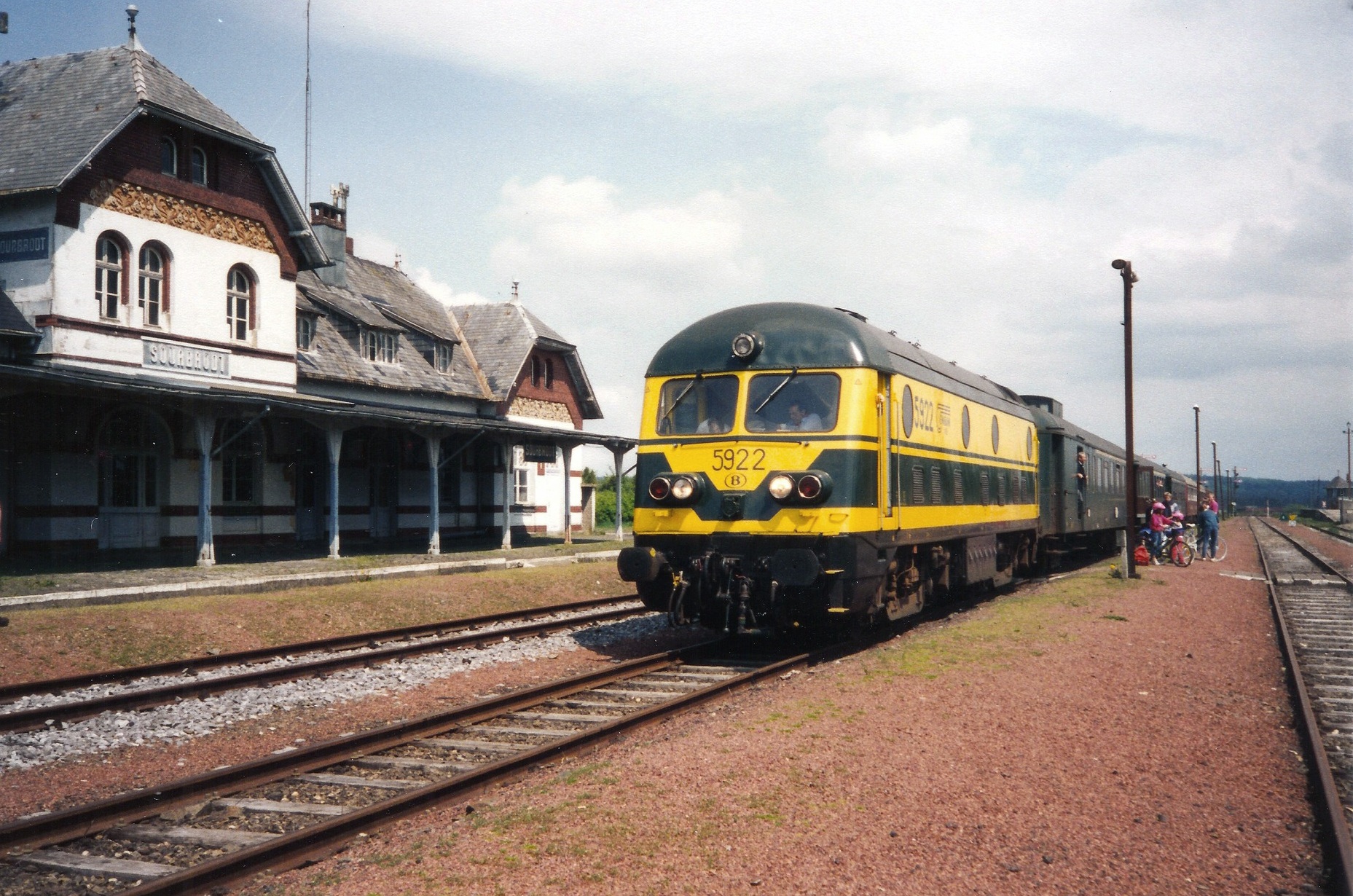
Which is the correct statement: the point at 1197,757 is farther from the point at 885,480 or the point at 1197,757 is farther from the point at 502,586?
the point at 502,586

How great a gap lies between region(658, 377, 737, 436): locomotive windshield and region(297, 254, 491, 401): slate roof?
16.5 metres

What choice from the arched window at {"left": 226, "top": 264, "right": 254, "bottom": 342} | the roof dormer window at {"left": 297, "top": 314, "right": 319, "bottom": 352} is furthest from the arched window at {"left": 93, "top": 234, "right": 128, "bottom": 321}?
the roof dormer window at {"left": 297, "top": 314, "right": 319, "bottom": 352}

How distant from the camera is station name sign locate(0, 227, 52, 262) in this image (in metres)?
19.0

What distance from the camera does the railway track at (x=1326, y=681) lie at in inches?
216

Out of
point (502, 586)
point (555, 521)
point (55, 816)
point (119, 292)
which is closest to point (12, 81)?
point (119, 292)

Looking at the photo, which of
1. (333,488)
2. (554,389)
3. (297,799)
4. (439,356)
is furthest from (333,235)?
(297,799)

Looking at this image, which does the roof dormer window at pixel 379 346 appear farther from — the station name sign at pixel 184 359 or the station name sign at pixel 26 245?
the station name sign at pixel 26 245

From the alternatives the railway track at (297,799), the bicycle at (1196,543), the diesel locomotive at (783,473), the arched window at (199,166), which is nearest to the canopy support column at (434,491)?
the arched window at (199,166)

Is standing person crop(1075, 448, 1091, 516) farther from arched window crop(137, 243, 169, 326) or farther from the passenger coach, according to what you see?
arched window crop(137, 243, 169, 326)

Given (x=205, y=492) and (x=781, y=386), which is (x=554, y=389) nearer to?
(x=205, y=492)

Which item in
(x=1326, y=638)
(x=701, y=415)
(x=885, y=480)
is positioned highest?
(x=701, y=415)

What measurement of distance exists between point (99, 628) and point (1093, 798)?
11.4 metres

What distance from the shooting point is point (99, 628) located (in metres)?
12.6

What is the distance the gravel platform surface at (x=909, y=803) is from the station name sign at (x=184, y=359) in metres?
16.0
